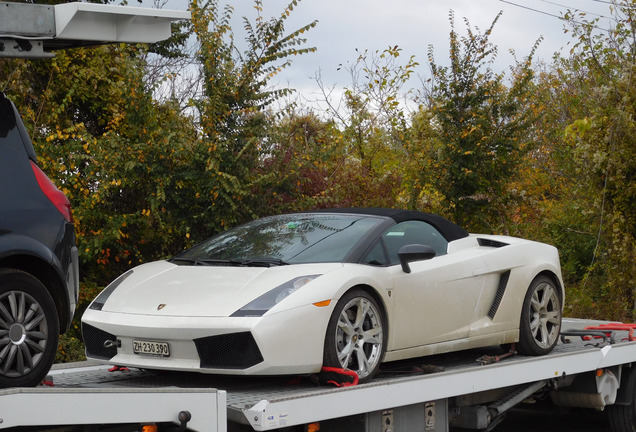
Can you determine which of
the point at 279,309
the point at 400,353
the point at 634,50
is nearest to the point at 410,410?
the point at 400,353

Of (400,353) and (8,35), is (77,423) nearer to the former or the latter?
(8,35)

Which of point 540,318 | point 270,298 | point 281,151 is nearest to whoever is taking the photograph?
point 270,298

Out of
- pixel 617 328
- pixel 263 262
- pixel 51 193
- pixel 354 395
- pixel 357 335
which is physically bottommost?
pixel 617 328

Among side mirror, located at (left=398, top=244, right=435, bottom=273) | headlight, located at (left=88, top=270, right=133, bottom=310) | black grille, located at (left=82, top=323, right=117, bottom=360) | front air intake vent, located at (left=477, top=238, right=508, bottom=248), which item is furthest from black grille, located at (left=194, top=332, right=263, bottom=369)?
front air intake vent, located at (left=477, top=238, right=508, bottom=248)

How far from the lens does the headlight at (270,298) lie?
4.67 meters

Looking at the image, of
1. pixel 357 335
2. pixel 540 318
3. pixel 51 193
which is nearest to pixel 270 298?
pixel 357 335

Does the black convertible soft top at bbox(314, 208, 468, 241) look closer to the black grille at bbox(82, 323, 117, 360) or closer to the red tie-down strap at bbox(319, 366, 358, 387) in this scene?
the red tie-down strap at bbox(319, 366, 358, 387)

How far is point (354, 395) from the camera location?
4691 millimetres

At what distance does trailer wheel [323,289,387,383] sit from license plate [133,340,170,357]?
3.06 feet

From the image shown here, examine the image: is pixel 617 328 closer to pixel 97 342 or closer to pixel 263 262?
pixel 263 262

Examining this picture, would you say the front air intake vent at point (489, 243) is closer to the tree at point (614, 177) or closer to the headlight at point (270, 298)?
the headlight at point (270, 298)

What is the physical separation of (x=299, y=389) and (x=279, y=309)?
55 centimetres

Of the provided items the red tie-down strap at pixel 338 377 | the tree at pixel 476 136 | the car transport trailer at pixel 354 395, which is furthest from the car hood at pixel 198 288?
the tree at pixel 476 136

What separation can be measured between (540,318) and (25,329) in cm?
420
